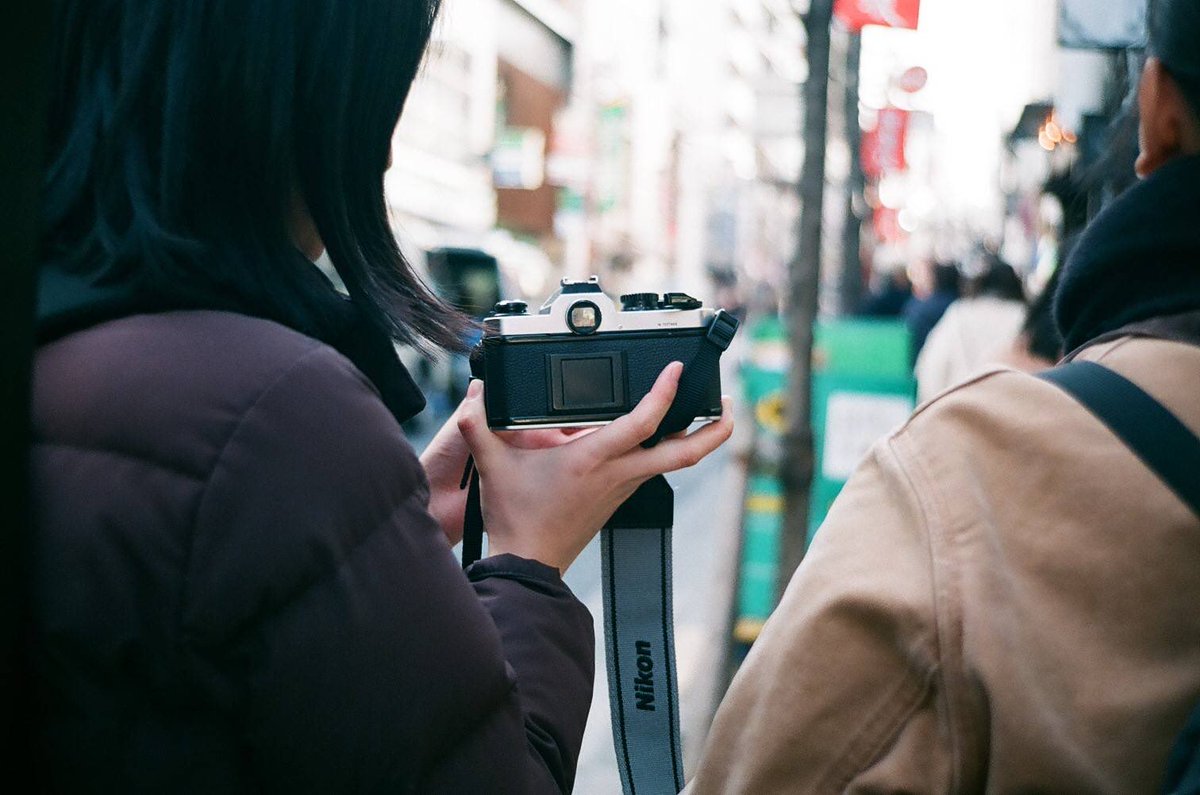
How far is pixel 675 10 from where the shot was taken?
5178cm

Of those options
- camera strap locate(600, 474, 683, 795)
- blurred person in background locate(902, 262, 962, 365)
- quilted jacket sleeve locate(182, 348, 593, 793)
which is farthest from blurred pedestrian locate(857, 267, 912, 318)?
quilted jacket sleeve locate(182, 348, 593, 793)

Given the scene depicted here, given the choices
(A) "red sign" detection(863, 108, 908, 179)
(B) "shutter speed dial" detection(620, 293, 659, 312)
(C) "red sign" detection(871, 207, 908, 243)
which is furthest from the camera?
(C) "red sign" detection(871, 207, 908, 243)

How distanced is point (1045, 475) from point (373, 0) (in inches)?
28.3

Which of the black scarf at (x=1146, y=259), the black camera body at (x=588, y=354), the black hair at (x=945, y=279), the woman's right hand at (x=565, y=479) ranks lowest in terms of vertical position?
the black hair at (x=945, y=279)

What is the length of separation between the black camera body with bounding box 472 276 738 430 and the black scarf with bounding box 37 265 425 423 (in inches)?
8.0

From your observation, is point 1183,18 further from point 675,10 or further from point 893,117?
point 675,10

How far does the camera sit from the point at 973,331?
5309 mm

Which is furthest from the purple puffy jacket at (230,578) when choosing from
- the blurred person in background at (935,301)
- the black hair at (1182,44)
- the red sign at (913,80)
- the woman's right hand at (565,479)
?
the red sign at (913,80)

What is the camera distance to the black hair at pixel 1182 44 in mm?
1182

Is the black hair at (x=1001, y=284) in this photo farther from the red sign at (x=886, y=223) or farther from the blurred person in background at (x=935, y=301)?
the red sign at (x=886, y=223)

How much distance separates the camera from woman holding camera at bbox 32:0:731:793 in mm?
984

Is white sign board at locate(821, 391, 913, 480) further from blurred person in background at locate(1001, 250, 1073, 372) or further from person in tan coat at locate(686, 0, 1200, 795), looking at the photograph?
person in tan coat at locate(686, 0, 1200, 795)

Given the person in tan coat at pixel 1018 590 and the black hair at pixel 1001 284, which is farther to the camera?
the black hair at pixel 1001 284

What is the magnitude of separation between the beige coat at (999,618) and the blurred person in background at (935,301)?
22.8 feet
